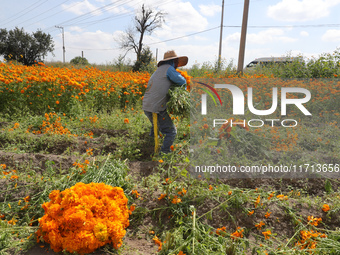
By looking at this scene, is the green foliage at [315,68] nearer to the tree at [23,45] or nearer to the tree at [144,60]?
the tree at [144,60]

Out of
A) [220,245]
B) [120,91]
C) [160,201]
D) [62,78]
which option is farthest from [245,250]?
[120,91]

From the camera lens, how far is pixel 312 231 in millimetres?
2465

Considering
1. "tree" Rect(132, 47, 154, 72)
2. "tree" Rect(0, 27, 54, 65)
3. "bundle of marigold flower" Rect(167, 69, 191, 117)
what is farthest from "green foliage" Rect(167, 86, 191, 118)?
"tree" Rect(0, 27, 54, 65)

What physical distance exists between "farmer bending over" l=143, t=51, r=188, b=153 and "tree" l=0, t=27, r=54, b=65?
2930cm

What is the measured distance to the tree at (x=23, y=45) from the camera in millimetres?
29719

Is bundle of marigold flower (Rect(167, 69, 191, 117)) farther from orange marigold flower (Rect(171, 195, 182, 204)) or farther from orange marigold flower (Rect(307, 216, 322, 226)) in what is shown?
orange marigold flower (Rect(307, 216, 322, 226))

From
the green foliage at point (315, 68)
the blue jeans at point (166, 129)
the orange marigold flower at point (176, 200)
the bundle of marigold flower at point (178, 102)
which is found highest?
the green foliage at point (315, 68)

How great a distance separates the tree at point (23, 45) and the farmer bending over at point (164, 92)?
96.1 feet

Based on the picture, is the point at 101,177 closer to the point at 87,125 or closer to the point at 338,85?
the point at 87,125

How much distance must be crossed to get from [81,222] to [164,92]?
2.79 metres

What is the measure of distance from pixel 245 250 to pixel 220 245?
247 millimetres

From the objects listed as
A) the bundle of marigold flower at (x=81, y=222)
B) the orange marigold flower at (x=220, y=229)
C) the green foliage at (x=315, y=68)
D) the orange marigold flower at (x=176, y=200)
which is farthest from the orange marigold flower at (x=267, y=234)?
the green foliage at (x=315, y=68)

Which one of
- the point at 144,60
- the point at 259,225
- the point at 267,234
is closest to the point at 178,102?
the point at 259,225

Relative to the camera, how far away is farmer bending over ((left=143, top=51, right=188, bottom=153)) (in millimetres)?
4496
